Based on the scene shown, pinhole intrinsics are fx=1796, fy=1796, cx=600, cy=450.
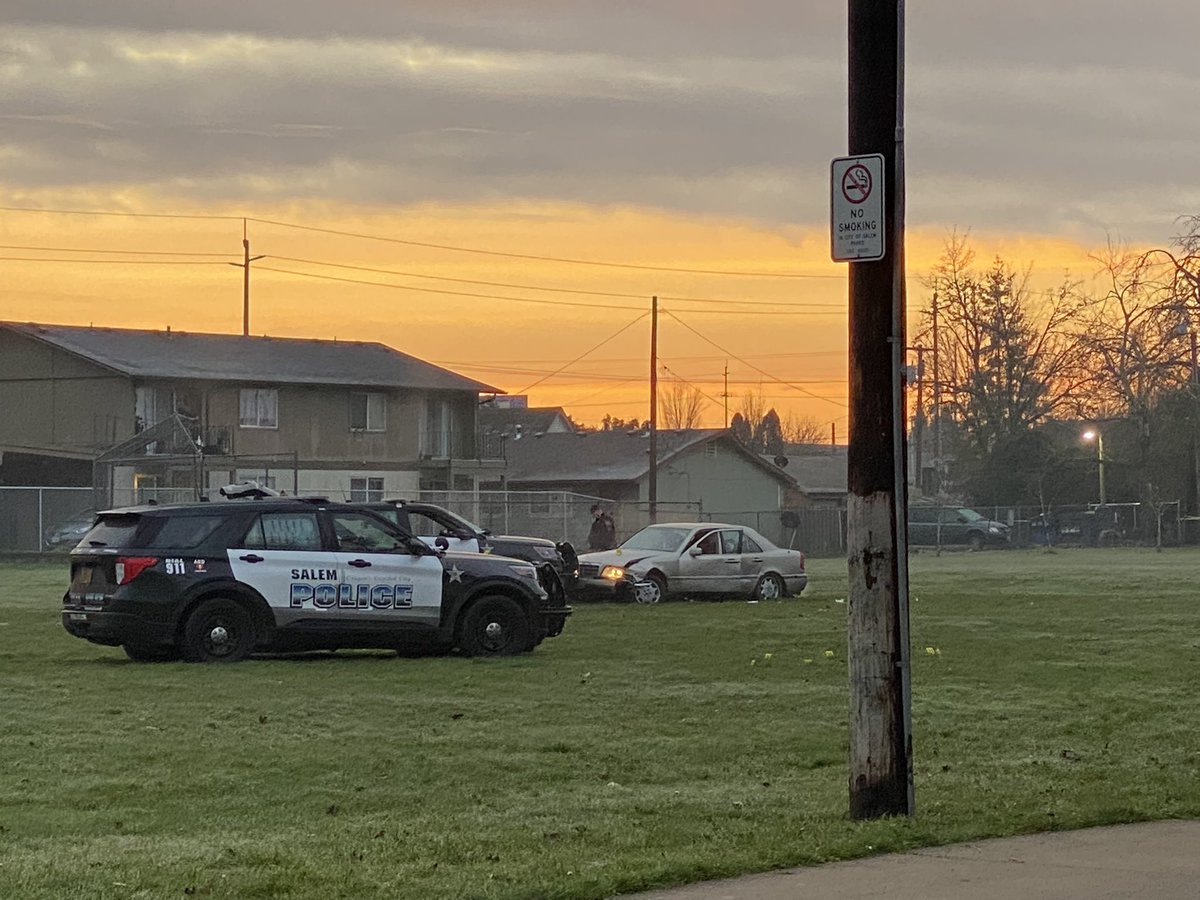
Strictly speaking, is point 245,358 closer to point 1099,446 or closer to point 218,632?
point 1099,446

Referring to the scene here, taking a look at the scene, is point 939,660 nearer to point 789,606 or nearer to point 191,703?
point 191,703

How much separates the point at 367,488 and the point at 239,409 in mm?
5421

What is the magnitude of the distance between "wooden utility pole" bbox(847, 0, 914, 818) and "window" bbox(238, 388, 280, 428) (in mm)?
51412

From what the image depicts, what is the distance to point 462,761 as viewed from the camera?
1145 centimetres

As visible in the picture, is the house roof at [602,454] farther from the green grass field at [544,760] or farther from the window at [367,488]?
the green grass field at [544,760]

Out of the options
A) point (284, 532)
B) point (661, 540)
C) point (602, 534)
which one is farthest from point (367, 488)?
point (284, 532)

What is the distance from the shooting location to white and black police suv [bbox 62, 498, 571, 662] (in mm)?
17734

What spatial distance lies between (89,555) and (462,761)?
7839 mm

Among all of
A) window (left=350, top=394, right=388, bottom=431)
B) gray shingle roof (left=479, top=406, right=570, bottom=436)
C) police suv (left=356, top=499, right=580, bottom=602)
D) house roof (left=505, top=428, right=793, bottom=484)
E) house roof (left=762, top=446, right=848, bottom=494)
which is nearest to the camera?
police suv (left=356, top=499, right=580, bottom=602)

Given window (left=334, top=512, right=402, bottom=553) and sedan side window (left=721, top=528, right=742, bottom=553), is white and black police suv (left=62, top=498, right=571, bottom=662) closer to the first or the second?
window (left=334, top=512, right=402, bottom=553)

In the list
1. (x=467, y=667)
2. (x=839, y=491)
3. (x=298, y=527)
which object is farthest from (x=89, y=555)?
(x=839, y=491)

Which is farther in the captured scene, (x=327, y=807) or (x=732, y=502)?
(x=732, y=502)

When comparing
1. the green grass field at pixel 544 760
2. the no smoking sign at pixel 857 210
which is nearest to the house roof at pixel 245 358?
the green grass field at pixel 544 760

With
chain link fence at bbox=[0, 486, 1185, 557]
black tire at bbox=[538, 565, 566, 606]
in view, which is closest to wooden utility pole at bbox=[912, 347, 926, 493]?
chain link fence at bbox=[0, 486, 1185, 557]
